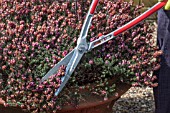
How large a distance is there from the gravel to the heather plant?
1.08 m

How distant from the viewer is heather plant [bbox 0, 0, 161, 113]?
2625 mm

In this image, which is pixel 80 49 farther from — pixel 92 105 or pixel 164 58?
pixel 164 58

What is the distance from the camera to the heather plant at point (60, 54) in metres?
2.62

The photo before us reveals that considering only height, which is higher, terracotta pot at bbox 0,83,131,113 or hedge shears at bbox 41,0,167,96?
hedge shears at bbox 41,0,167,96

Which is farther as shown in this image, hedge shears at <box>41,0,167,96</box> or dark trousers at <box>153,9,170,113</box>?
A: dark trousers at <box>153,9,170,113</box>

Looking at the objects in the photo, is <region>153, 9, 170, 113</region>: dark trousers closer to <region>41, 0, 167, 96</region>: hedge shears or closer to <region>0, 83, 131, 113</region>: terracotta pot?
<region>0, 83, 131, 113</region>: terracotta pot

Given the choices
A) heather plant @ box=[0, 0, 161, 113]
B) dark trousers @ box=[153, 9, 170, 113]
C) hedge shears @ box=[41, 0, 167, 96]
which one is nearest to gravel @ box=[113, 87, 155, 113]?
dark trousers @ box=[153, 9, 170, 113]

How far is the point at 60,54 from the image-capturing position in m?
2.77

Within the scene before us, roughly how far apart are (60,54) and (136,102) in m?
1.55

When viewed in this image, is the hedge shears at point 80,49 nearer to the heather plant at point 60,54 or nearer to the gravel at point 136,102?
the heather plant at point 60,54

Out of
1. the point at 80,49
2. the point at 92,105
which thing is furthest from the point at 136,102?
the point at 80,49

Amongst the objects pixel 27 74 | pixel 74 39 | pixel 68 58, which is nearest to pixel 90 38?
pixel 74 39

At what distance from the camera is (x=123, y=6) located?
3213mm

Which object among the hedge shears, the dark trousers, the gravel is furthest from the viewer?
the gravel
